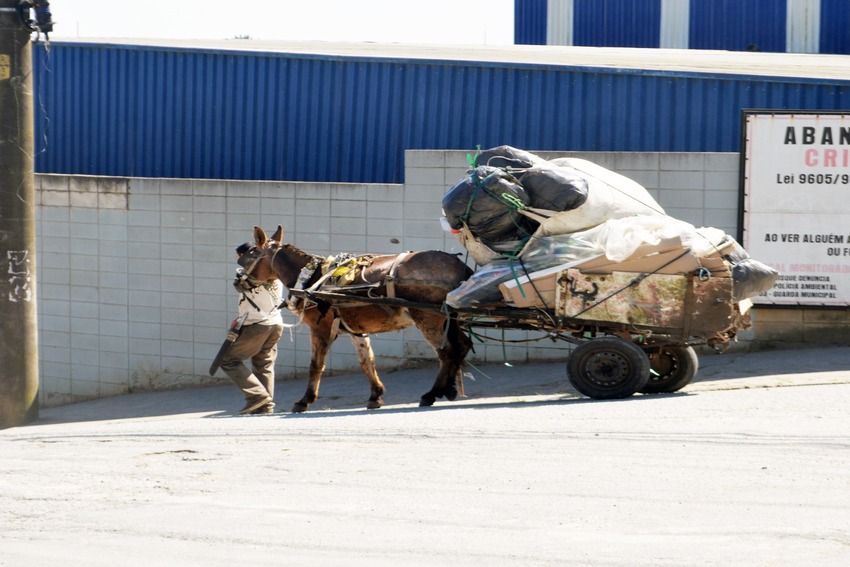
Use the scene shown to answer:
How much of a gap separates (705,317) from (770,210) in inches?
145

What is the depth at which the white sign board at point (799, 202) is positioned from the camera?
13.1 m

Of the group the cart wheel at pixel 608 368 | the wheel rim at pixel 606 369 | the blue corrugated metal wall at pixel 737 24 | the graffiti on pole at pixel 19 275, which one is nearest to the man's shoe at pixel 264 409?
the graffiti on pole at pixel 19 275

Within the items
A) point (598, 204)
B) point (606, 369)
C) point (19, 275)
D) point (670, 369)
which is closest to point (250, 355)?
point (19, 275)

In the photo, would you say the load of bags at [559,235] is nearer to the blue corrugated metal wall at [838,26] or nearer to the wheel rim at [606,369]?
the wheel rim at [606,369]

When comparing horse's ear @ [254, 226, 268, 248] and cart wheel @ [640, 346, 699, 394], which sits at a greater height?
horse's ear @ [254, 226, 268, 248]

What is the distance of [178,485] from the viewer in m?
7.94

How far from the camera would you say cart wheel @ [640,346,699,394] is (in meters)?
10.8

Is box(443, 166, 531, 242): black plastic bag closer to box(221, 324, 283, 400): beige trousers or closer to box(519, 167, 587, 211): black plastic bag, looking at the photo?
box(519, 167, 587, 211): black plastic bag

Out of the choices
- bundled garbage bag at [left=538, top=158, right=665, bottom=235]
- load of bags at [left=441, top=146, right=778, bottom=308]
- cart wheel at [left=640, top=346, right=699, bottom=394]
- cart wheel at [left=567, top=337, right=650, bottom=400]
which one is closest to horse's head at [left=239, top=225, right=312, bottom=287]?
load of bags at [left=441, top=146, right=778, bottom=308]

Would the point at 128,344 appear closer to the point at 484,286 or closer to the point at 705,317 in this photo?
the point at 484,286

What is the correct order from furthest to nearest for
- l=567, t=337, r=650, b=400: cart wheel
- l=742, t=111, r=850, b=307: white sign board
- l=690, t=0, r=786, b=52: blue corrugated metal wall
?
l=690, t=0, r=786, b=52: blue corrugated metal wall
l=742, t=111, r=850, b=307: white sign board
l=567, t=337, r=650, b=400: cart wheel

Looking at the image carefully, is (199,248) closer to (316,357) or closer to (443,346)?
(316,357)

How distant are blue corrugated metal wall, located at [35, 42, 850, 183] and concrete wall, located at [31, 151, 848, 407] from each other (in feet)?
4.89

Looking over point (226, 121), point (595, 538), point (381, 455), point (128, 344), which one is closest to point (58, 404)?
point (128, 344)
